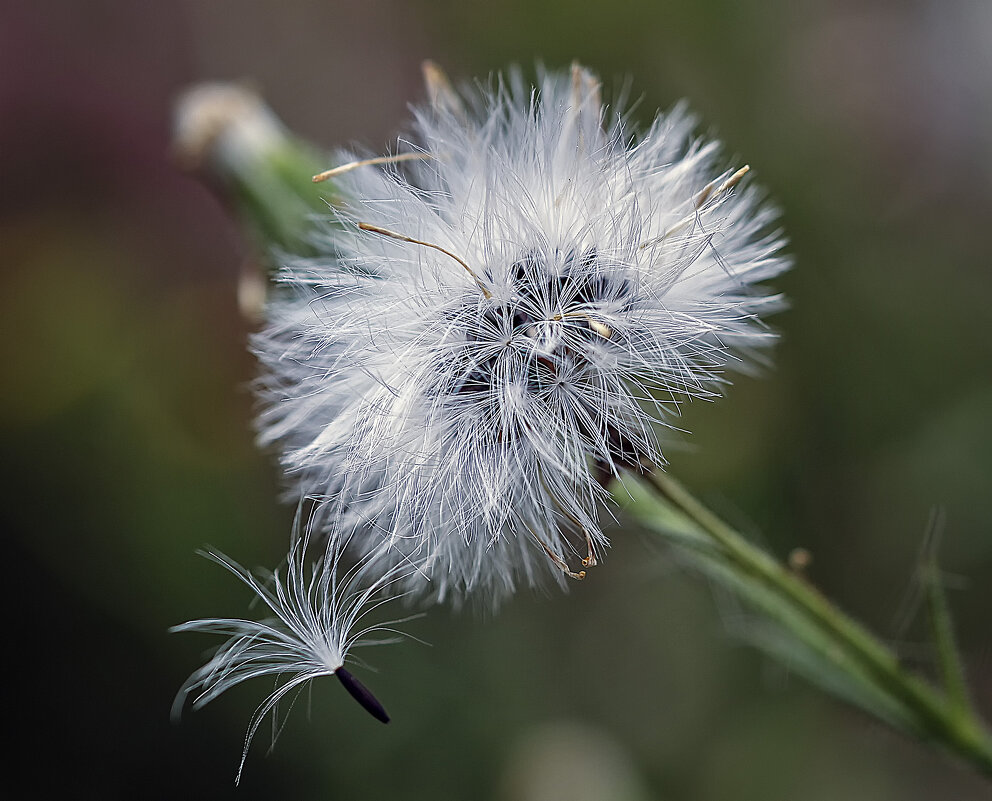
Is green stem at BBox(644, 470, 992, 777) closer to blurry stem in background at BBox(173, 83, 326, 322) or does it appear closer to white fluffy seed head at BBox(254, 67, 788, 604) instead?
white fluffy seed head at BBox(254, 67, 788, 604)

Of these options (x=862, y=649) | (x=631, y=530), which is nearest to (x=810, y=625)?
(x=862, y=649)

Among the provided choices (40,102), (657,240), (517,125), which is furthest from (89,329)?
(657,240)

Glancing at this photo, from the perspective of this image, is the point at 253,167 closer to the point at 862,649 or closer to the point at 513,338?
the point at 513,338

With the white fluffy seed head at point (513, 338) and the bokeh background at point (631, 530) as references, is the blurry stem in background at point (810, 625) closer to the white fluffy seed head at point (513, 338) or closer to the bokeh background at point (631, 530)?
the white fluffy seed head at point (513, 338)

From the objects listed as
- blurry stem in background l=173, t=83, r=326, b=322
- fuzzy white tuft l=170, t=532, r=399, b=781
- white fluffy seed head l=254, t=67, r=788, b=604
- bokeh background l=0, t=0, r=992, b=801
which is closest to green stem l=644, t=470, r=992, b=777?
white fluffy seed head l=254, t=67, r=788, b=604

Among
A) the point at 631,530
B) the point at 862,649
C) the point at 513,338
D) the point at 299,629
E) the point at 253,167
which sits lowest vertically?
the point at 631,530

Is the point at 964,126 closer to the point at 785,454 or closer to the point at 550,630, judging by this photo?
the point at 785,454

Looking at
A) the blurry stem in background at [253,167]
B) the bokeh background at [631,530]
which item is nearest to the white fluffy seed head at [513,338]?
the blurry stem in background at [253,167]
